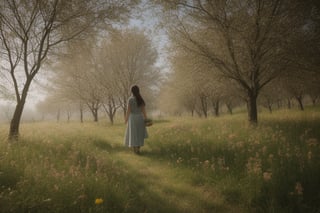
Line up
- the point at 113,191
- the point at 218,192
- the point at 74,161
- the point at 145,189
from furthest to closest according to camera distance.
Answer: the point at 74,161
the point at 145,189
the point at 218,192
the point at 113,191

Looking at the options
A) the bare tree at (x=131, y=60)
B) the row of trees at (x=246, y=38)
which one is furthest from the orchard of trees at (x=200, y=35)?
the bare tree at (x=131, y=60)

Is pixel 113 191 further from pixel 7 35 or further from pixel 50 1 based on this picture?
pixel 7 35

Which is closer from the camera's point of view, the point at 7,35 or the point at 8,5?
the point at 8,5

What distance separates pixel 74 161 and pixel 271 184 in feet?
15.4

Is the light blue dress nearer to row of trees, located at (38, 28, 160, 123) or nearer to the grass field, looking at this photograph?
the grass field

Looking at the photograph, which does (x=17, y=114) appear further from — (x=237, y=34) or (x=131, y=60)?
(x=131, y=60)

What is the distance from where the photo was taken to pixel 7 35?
8258mm

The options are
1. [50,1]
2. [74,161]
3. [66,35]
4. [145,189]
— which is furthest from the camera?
[66,35]

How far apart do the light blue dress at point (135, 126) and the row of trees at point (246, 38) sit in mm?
3737

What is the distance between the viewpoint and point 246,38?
8.45 metres

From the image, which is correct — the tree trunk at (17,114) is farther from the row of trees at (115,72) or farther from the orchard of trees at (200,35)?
the row of trees at (115,72)

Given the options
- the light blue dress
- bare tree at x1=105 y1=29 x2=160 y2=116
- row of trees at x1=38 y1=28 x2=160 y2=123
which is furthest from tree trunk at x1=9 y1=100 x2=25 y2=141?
bare tree at x1=105 y1=29 x2=160 y2=116

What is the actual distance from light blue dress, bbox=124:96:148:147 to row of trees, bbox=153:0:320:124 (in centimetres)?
374

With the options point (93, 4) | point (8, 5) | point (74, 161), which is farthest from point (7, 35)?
point (74, 161)
